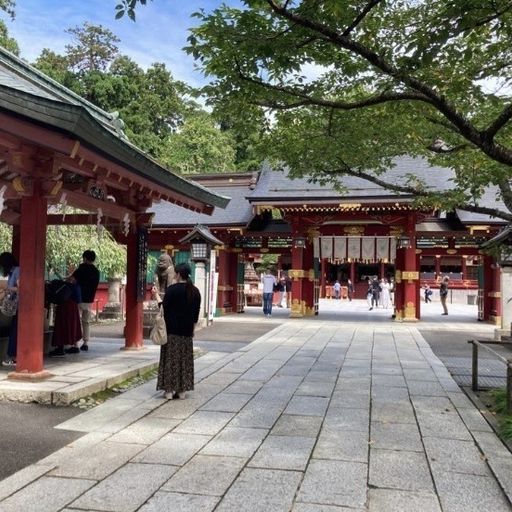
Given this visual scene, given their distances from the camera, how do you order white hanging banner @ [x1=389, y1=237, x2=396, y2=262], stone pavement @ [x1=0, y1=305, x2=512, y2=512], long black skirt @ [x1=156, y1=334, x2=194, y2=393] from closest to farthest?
stone pavement @ [x1=0, y1=305, x2=512, y2=512] → long black skirt @ [x1=156, y1=334, x2=194, y2=393] → white hanging banner @ [x1=389, y1=237, x2=396, y2=262]

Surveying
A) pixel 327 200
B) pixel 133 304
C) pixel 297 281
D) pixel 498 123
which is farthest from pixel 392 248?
pixel 498 123

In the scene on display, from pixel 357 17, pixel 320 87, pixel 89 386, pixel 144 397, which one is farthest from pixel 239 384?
pixel 357 17

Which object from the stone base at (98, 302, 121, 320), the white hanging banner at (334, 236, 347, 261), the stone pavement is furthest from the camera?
the white hanging banner at (334, 236, 347, 261)

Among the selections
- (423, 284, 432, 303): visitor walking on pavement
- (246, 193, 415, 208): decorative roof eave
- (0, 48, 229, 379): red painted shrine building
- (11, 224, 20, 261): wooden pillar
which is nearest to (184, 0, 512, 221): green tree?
(0, 48, 229, 379): red painted shrine building

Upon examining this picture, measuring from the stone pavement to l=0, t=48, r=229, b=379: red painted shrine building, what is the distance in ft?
6.09

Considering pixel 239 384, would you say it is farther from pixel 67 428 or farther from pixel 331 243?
pixel 331 243

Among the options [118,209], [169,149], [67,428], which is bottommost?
[67,428]

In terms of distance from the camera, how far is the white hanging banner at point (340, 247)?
785 inches

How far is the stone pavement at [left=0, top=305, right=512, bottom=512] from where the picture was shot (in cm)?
345

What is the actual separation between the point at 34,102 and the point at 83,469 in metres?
3.58

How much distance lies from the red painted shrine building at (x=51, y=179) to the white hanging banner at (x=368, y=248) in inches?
446

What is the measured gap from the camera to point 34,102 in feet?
17.3

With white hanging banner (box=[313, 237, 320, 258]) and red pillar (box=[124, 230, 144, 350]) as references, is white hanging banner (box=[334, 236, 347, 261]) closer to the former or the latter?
white hanging banner (box=[313, 237, 320, 258])

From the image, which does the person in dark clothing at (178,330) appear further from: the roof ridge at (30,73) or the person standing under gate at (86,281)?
the roof ridge at (30,73)
